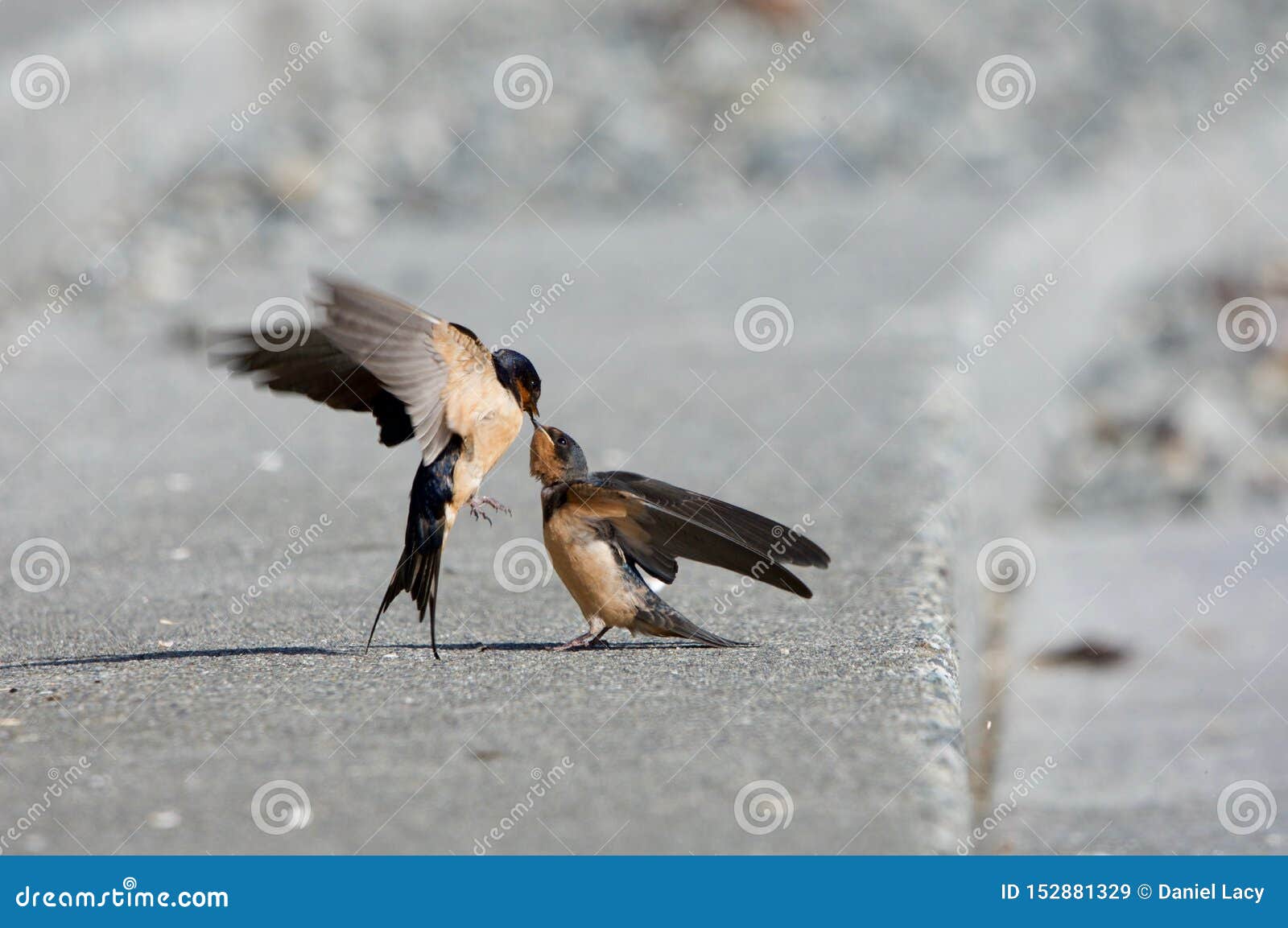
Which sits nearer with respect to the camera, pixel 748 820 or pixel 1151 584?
pixel 748 820

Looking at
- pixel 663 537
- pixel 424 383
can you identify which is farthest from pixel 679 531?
pixel 424 383

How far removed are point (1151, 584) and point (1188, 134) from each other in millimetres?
6591

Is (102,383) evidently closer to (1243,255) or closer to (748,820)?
(748,820)

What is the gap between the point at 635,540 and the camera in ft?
11.5

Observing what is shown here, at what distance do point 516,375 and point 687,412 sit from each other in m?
3.18

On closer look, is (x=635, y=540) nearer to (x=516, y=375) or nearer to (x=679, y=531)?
(x=679, y=531)

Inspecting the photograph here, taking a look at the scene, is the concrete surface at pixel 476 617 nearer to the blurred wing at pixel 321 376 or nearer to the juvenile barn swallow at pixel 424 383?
the juvenile barn swallow at pixel 424 383

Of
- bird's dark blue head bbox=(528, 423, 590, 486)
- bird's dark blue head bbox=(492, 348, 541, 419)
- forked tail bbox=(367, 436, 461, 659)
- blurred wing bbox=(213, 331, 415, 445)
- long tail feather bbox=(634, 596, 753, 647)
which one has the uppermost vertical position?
blurred wing bbox=(213, 331, 415, 445)

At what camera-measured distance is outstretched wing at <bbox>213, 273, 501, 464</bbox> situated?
3189mm

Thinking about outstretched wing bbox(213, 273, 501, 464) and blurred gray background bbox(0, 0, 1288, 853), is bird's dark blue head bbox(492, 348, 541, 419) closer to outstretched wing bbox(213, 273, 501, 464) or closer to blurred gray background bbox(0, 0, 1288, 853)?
outstretched wing bbox(213, 273, 501, 464)

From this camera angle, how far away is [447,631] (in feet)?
13.0

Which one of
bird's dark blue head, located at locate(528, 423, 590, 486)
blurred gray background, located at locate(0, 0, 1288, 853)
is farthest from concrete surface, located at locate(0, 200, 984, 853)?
bird's dark blue head, located at locate(528, 423, 590, 486)

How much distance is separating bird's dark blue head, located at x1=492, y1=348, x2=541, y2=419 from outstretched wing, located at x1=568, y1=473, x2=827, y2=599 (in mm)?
221

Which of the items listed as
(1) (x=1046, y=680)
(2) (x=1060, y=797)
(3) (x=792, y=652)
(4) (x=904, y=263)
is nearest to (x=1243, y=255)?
(4) (x=904, y=263)
